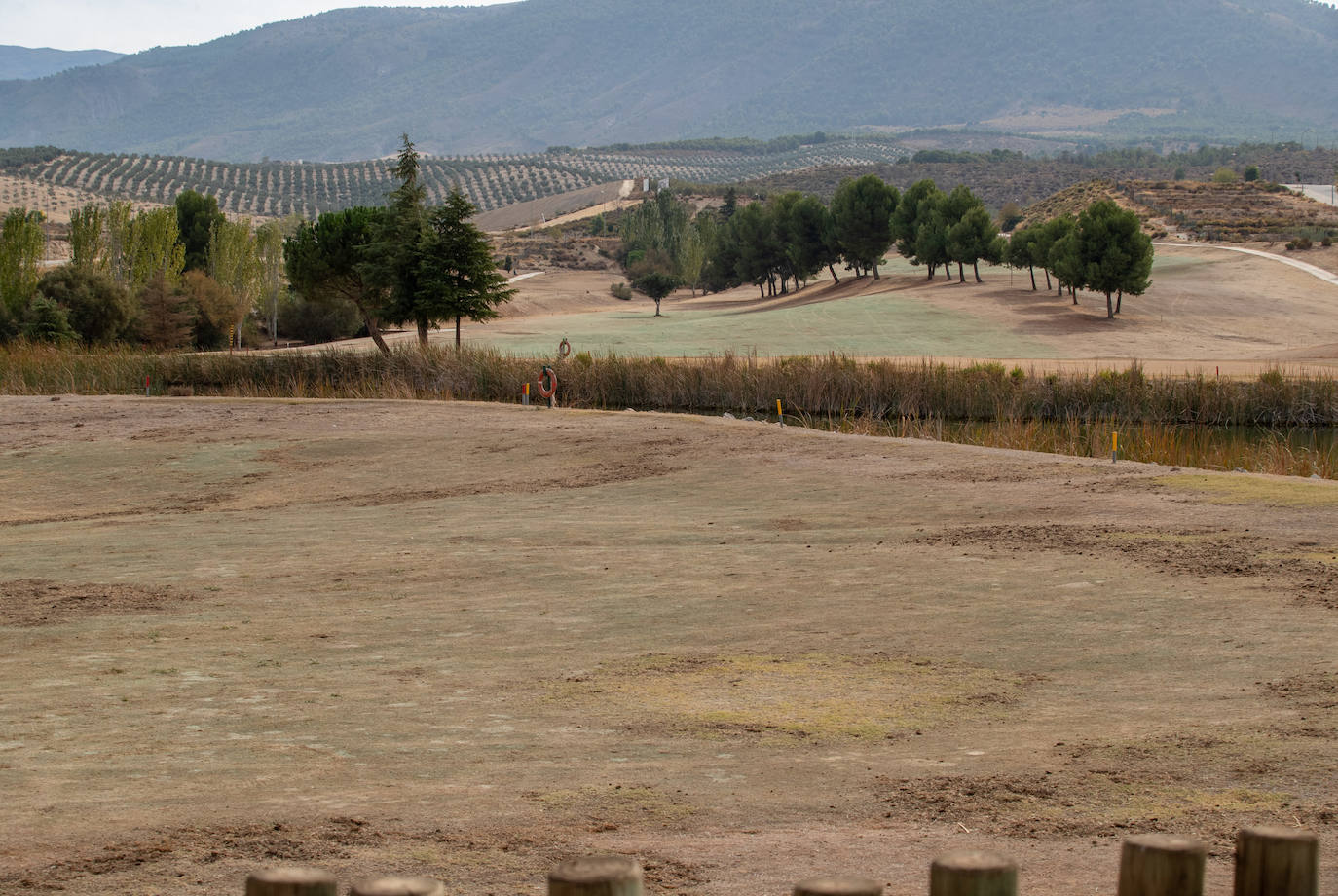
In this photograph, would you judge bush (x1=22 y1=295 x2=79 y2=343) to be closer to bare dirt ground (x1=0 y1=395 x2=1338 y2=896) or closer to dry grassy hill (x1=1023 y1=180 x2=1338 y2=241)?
bare dirt ground (x1=0 y1=395 x2=1338 y2=896)

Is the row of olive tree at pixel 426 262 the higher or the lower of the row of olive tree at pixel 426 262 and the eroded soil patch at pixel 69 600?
the higher

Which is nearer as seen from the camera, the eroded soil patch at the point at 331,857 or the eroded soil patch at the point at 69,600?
the eroded soil patch at the point at 331,857

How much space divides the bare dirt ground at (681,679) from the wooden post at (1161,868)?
2.27 metres

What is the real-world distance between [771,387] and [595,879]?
38.6 metres

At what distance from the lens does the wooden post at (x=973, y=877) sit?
2926mm

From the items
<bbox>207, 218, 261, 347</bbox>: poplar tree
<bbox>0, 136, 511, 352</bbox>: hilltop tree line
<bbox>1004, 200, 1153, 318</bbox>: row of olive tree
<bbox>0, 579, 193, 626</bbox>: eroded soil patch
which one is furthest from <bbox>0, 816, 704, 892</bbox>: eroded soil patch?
<bbox>207, 218, 261, 347</bbox>: poplar tree

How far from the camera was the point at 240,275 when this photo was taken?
74.2 metres

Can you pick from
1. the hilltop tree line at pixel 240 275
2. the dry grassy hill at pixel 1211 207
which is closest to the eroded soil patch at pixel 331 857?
the hilltop tree line at pixel 240 275

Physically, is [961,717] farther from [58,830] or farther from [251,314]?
[251,314]

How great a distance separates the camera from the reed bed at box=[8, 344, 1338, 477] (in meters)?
36.9

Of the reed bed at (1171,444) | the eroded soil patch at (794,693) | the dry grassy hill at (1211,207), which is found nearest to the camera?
the eroded soil patch at (794,693)

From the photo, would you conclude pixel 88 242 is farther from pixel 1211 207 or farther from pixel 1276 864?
pixel 1211 207

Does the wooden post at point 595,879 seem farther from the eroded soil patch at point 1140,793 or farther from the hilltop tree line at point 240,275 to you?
the hilltop tree line at point 240,275

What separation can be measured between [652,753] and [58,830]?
2.92 m
